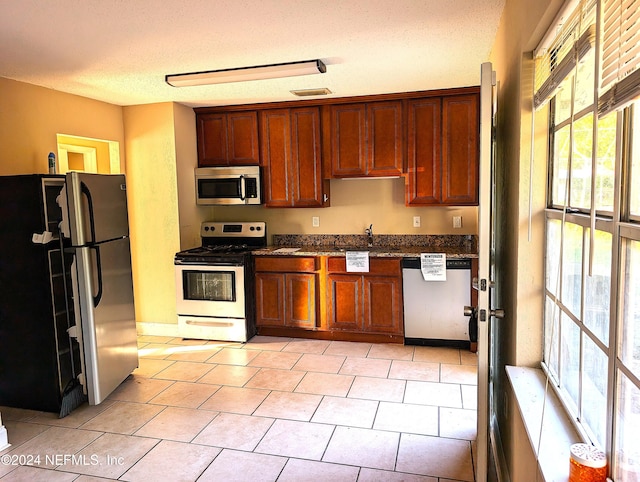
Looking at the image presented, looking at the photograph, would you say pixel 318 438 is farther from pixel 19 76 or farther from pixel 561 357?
pixel 19 76

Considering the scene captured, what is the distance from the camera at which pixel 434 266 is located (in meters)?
4.12

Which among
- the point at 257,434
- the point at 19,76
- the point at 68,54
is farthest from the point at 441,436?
the point at 19,76

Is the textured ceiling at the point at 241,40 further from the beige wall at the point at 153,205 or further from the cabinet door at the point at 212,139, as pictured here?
the cabinet door at the point at 212,139

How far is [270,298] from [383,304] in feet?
3.82

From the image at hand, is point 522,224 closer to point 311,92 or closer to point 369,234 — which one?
point 311,92

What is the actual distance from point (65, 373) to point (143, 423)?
28.2 inches

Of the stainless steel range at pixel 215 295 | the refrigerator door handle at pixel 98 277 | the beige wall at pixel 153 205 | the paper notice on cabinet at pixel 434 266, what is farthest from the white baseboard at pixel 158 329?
the paper notice on cabinet at pixel 434 266

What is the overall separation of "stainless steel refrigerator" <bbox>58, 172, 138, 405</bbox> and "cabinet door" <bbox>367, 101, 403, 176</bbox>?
2.33m

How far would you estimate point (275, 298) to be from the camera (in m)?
4.67

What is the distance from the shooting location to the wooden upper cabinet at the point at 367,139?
4.44m

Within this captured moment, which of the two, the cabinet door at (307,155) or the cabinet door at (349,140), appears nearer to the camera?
the cabinet door at (349,140)

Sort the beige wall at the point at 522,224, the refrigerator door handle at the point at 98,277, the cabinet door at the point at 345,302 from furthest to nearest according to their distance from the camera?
the cabinet door at the point at 345,302 → the refrigerator door handle at the point at 98,277 → the beige wall at the point at 522,224

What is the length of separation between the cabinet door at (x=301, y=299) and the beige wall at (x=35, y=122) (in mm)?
2392

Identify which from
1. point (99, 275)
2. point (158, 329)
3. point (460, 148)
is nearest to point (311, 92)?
point (460, 148)
